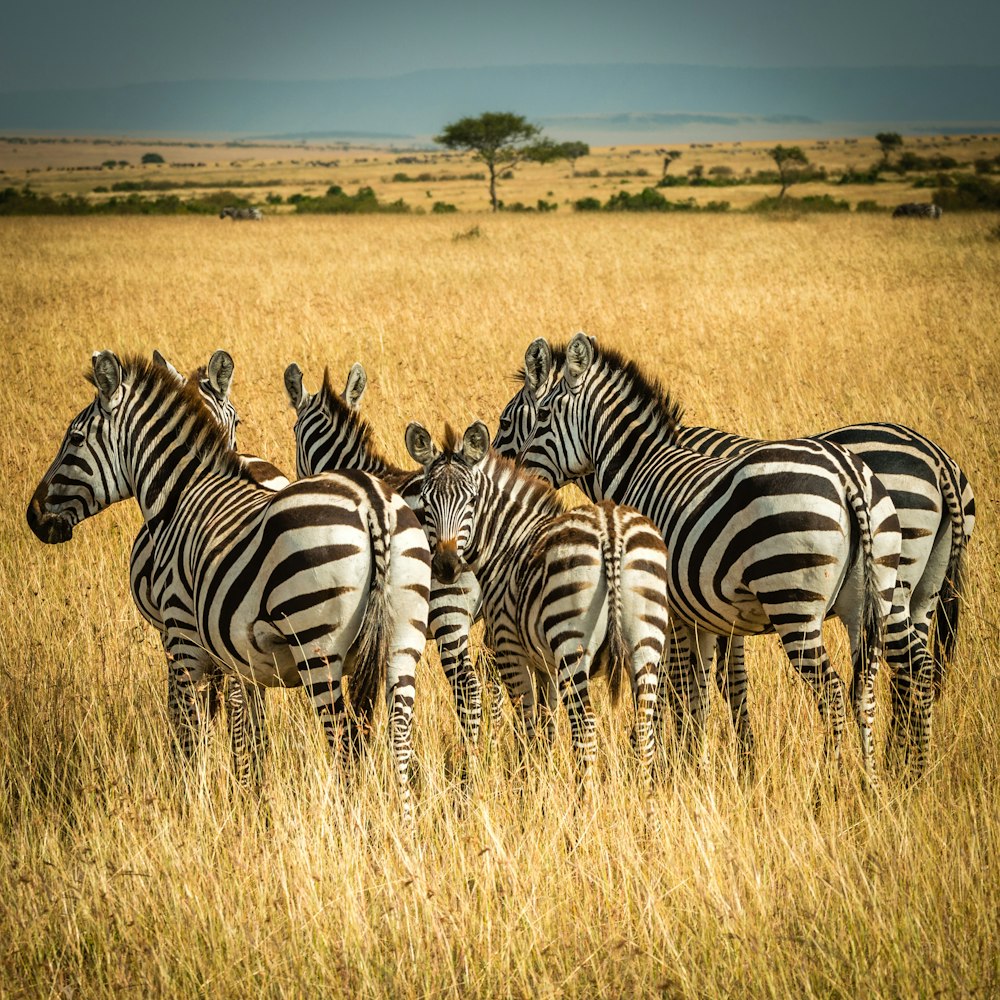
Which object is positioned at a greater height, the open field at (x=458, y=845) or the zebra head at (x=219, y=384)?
the zebra head at (x=219, y=384)

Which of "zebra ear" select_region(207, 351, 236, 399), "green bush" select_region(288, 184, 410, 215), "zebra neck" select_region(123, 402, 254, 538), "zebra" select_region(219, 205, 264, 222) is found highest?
"green bush" select_region(288, 184, 410, 215)

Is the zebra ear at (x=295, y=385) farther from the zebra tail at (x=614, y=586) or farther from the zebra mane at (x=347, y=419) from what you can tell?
the zebra tail at (x=614, y=586)

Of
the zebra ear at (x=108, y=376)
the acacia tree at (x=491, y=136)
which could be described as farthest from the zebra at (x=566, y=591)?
the acacia tree at (x=491, y=136)

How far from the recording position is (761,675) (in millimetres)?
5887

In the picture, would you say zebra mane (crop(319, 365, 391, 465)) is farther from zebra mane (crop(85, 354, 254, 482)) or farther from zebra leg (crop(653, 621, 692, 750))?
zebra leg (crop(653, 621, 692, 750))

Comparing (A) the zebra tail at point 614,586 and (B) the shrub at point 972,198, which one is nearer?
(A) the zebra tail at point 614,586

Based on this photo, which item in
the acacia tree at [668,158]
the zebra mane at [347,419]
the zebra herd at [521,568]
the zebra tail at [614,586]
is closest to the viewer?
the zebra herd at [521,568]

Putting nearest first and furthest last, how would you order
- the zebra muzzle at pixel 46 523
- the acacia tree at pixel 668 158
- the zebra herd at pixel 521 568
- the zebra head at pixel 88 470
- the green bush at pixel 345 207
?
the zebra herd at pixel 521 568, the zebra head at pixel 88 470, the zebra muzzle at pixel 46 523, the green bush at pixel 345 207, the acacia tree at pixel 668 158

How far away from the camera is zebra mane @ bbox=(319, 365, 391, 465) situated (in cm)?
Answer: 595

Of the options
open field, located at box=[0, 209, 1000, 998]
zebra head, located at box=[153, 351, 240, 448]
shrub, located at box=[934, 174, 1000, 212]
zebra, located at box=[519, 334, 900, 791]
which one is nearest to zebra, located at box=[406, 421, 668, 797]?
open field, located at box=[0, 209, 1000, 998]

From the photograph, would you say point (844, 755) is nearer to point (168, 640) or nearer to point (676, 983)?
point (676, 983)

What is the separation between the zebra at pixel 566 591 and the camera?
427 centimetres

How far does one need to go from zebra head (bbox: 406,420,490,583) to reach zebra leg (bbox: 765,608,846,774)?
5.06ft

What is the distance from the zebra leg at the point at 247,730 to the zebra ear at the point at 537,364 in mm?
2777
